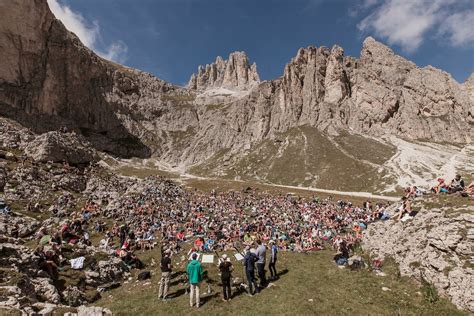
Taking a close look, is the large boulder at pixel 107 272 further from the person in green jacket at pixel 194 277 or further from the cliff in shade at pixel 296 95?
the cliff in shade at pixel 296 95

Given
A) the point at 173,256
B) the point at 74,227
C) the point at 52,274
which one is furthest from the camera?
the point at 74,227

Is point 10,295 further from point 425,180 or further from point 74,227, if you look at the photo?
point 425,180

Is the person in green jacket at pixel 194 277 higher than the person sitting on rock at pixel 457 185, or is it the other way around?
the person sitting on rock at pixel 457 185

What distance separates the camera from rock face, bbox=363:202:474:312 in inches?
590

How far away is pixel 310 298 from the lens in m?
16.2

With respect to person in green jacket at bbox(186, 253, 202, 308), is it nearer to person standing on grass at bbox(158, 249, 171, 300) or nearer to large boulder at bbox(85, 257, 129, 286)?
person standing on grass at bbox(158, 249, 171, 300)

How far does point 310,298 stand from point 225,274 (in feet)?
16.3

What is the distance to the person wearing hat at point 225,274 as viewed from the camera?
16.0 m

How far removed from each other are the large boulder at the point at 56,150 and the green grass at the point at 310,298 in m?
70.4

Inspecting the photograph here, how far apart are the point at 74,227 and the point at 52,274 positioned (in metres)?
17.8

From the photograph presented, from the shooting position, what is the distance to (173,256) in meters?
26.5

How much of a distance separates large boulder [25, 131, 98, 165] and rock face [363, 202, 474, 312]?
266ft

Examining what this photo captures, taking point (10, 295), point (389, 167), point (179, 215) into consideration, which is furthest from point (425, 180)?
point (10, 295)

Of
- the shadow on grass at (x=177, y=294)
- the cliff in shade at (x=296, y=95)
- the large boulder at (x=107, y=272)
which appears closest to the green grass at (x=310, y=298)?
the shadow on grass at (x=177, y=294)
